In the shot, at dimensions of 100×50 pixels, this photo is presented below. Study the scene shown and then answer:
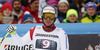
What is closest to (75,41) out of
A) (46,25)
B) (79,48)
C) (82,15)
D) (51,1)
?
(79,48)

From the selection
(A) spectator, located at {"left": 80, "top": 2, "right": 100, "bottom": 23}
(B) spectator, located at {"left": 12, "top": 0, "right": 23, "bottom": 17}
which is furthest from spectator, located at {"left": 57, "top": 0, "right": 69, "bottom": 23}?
(B) spectator, located at {"left": 12, "top": 0, "right": 23, "bottom": 17}

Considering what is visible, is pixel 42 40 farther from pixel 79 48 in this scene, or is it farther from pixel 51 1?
pixel 51 1

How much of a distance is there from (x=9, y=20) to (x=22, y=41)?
250 cm

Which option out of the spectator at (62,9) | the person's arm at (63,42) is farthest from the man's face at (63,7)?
the person's arm at (63,42)

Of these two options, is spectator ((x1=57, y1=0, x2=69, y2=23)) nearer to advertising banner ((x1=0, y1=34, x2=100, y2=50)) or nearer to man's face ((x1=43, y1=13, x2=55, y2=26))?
advertising banner ((x1=0, y1=34, x2=100, y2=50))

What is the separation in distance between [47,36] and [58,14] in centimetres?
253

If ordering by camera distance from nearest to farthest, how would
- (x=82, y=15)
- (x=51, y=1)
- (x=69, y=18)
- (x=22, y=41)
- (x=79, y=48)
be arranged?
(x=22, y=41), (x=79, y=48), (x=69, y=18), (x=82, y=15), (x=51, y=1)

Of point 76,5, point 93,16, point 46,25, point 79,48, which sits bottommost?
point 79,48

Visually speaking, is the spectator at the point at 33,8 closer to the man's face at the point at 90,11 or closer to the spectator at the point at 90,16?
the spectator at the point at 90,16

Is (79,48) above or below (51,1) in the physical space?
below

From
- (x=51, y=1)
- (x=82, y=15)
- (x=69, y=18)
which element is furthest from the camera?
(x=51, y=1)

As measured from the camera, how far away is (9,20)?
7512mm

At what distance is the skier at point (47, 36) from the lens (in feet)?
16.9

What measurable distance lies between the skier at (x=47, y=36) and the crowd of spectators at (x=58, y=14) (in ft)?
5.95
